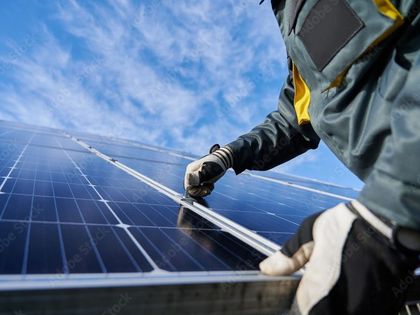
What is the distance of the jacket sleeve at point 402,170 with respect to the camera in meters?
1.22

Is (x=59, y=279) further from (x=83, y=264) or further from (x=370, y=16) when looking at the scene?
(x=370, y=16)

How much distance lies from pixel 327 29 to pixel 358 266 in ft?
4.02

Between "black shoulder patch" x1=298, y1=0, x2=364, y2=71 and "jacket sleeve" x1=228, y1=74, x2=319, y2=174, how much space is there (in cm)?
117

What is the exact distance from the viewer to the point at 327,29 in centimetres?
184

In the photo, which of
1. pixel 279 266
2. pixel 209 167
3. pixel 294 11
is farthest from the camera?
pixel 209 167

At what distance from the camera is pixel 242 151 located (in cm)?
318

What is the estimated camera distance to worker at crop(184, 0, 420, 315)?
4.18 feet

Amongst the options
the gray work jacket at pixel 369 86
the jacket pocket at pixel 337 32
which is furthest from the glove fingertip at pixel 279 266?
the jacket pocket at pixel 337 32

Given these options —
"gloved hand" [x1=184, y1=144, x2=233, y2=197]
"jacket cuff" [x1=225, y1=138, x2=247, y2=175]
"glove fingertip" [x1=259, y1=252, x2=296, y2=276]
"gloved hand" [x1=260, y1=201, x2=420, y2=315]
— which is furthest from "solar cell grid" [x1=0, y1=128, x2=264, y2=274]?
"jacket cuff" [x1=225, y1=138, x2=247, y2=175]

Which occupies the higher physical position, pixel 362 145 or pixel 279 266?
pixel 362 145

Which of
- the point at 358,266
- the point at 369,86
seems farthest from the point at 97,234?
the point at 369,86

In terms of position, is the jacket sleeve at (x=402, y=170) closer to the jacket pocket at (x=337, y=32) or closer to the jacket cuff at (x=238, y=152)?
the jacket pocket at (x=337, y=32)

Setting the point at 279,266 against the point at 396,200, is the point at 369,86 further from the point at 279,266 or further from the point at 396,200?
the point at 279,266

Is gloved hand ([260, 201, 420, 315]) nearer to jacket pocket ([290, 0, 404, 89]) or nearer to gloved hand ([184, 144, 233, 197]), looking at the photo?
jacket pocket ([290, 0, 404, 89])
